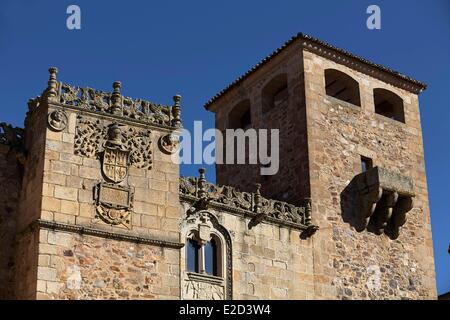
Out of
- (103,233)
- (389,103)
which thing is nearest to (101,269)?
(103,233)

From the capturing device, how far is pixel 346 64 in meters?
25.7

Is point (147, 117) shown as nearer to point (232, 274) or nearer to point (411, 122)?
point (232, 274)

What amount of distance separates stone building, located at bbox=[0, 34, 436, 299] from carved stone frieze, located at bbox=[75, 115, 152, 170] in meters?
0.03

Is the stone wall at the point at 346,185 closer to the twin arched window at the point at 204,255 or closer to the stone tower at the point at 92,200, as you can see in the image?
the twin arched window at the point at 204,255

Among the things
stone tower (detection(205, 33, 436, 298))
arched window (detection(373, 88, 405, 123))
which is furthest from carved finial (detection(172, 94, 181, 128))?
arched window (detection(373, 88, 405, 123))

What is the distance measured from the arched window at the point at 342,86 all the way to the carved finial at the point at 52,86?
9554 millimetres

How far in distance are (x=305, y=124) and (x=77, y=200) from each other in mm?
8289

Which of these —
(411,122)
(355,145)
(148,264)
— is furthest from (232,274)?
(411,122)

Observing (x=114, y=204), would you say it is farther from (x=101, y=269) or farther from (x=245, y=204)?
(x=245, y=204)

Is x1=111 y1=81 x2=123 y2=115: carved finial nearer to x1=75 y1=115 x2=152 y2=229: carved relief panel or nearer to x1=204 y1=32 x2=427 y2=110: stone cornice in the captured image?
x1=75 y1=115 x2=152 y2=229: carved relief panel

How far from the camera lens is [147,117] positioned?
19.8 metres
